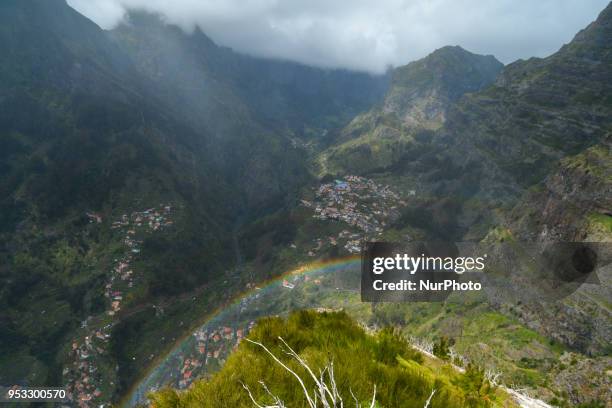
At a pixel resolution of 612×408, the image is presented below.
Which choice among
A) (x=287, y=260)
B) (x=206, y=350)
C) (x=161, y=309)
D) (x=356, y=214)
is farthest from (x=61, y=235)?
(x=356, y=214)

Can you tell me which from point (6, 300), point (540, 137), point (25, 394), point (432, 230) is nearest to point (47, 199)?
point (6, 300)

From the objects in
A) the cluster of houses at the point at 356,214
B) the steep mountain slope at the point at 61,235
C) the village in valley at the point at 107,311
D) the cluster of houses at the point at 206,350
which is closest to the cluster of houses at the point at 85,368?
the village in valley at the point at 107,311

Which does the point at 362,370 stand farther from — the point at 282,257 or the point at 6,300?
the point at 6,300

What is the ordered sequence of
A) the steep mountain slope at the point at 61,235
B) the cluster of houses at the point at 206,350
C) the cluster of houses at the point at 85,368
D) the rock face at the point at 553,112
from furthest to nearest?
the rock face at the point at 553,112 → the steep mountain slope at the point at 61,235 → the cluster of houses at the point at 85,368 → the cluster of houses at the point at 206,350

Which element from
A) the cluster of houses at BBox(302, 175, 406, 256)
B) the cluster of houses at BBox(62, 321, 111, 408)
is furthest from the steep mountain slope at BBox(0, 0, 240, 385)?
Result: the cluster of houses at BBox(302, 175, 406, 256)

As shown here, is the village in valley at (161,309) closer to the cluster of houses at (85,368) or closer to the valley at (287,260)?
the cluster of houses at (85,368)

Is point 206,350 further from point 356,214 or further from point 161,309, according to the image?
point 356,214
